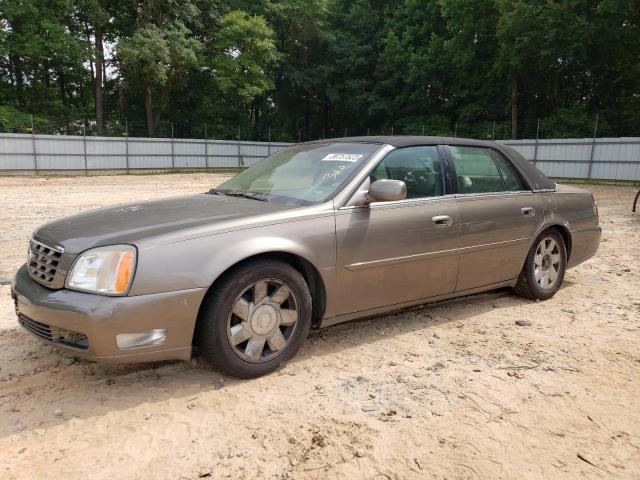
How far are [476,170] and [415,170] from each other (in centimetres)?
74

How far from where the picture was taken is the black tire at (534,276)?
4762 mm

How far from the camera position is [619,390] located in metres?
3.12

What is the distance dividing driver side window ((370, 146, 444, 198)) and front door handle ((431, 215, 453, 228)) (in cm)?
20

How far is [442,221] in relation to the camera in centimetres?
395

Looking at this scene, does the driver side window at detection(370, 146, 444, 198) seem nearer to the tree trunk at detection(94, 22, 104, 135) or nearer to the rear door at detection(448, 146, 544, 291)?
the rear door at detection(448, 146, 544, 291)

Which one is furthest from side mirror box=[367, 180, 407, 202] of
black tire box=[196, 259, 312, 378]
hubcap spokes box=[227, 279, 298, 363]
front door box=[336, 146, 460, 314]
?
hubcap spokes box=[227, 279, 298, 363]

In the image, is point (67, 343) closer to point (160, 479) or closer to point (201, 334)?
point (201, 334)

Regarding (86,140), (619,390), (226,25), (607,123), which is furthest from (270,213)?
(226,25)

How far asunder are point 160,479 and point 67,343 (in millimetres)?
1034

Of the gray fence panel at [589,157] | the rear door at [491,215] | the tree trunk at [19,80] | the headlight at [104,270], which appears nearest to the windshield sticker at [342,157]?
the rear door at [491,215]

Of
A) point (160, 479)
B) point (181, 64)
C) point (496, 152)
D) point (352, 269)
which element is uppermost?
point (181, 64)

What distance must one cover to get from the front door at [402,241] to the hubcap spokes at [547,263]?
1.23 meters

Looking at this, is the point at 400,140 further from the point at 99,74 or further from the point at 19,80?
the point at 19,80

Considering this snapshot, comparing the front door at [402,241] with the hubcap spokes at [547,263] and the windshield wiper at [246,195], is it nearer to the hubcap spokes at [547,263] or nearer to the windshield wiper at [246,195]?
the windshield wiper at [246,195]
